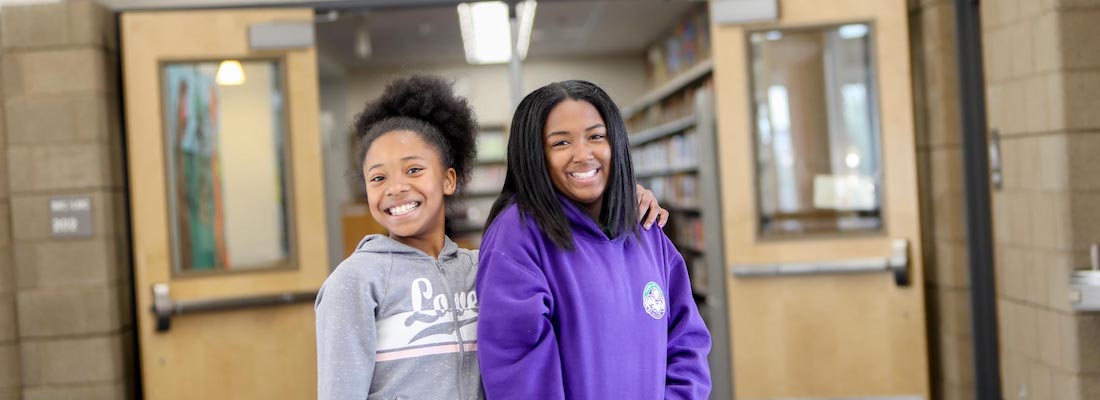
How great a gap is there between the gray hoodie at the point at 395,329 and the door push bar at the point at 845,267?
7.54ft

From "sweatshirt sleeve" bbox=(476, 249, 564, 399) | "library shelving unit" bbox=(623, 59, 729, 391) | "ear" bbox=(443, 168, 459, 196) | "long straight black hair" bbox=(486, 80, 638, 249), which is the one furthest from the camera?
"library shelving unit" bbox=(623, 59, 729, 391)

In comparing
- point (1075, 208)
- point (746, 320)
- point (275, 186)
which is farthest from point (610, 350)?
point (275, 186)

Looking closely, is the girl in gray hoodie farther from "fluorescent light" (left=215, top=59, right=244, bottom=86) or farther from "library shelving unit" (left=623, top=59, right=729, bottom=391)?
"library shelving unit" (left=623, top=59, right=729, bottom=391)

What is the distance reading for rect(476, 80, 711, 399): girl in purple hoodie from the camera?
1470 millimetres

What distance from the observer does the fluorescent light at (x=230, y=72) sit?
375 cm

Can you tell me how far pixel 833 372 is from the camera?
3771 millimetres

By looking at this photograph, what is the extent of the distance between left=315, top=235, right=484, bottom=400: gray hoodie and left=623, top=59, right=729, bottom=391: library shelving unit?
8.13 ft

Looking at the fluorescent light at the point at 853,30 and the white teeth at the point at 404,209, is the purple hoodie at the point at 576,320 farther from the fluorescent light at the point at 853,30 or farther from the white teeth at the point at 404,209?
the fluorescent light at the point at 853,30

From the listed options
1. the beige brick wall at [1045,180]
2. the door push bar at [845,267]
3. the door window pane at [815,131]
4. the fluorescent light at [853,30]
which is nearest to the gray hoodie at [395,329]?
the beige brick wall at [1045,180]

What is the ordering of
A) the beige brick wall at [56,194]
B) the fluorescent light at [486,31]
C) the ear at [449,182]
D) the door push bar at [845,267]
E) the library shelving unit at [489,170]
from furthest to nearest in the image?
the library shelving unit at [489,170] → the fluorescent light at [486,31] → the door push bar at [845,267] → the beige brick wall at [56,194] → the ear at [449,182]

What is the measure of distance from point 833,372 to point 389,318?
8.68ft

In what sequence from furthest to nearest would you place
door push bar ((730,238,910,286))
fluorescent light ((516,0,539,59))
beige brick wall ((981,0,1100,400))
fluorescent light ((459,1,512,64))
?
fluorescent light ((516,0,539,59)) < fluorescent light ((459,1,512,64)) < door push bar ((730,238,910,286)) < beige brick wall ((981,0,1100,400))

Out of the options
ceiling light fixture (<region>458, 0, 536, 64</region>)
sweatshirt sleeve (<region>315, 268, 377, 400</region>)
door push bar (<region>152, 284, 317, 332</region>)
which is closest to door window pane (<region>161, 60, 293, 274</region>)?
door push bar (<region>152, 284, 317, 332</region>)

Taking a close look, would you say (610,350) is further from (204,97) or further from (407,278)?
(204,97)
